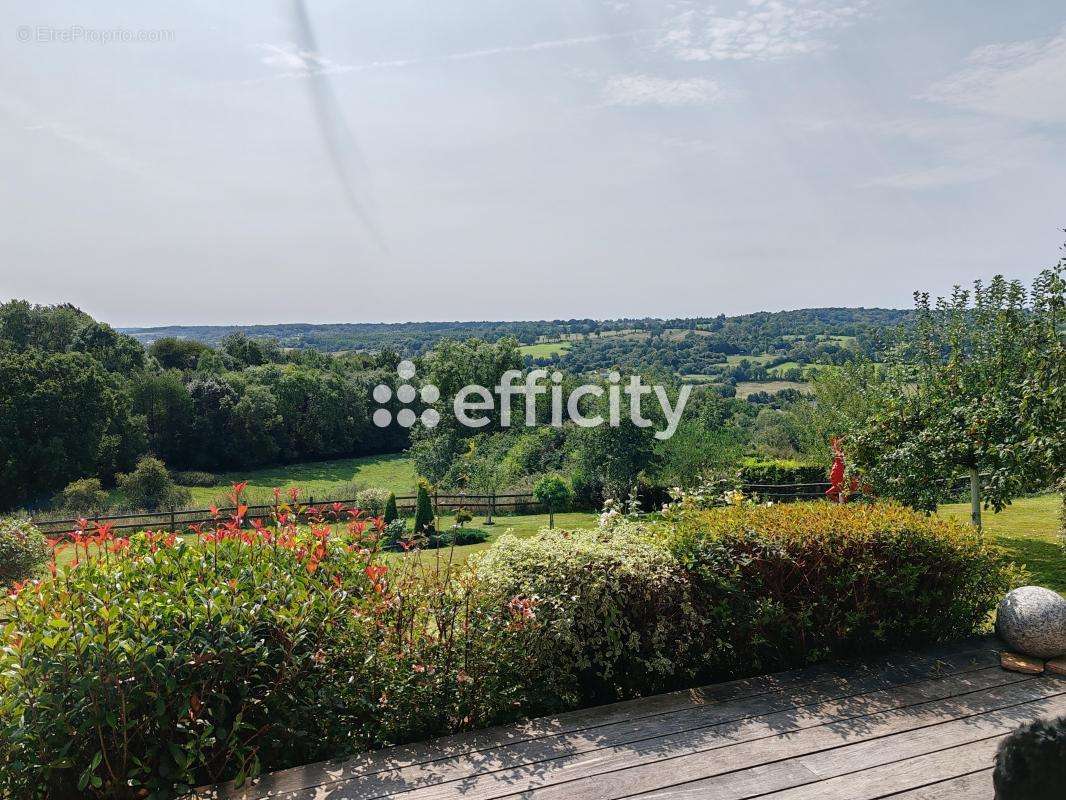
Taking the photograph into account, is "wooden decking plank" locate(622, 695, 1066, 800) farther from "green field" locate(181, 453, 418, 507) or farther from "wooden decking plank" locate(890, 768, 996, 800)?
"green field" locate(181, 453, 418, 507)

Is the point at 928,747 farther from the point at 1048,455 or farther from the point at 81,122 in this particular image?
the point at 81,122

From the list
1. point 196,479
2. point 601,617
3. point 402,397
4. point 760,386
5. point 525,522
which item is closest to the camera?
point 601,617

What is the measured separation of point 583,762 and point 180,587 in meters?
1.96

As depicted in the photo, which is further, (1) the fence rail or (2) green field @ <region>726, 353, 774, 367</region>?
(2) green field @ <region>726, 353, 774, 367</region>

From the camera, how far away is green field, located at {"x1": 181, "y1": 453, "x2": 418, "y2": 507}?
1255 inches

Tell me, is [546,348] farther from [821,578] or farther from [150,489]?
[821,578]

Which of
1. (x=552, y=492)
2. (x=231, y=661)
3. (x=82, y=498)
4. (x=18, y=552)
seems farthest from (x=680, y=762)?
(x=82, y=498)

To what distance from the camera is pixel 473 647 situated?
3314 mm

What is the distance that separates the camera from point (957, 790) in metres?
2.73

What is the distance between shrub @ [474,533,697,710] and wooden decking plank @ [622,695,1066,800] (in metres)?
0.85

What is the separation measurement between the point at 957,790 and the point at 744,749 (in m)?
0.86

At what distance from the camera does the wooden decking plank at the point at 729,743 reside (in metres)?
2.71

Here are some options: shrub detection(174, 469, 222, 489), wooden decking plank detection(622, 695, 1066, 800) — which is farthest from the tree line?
wooden decking plank detection(622, 695, 1066, 800)

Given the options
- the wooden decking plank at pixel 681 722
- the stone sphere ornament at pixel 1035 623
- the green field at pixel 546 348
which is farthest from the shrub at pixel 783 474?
the green field at pixel 546 348
